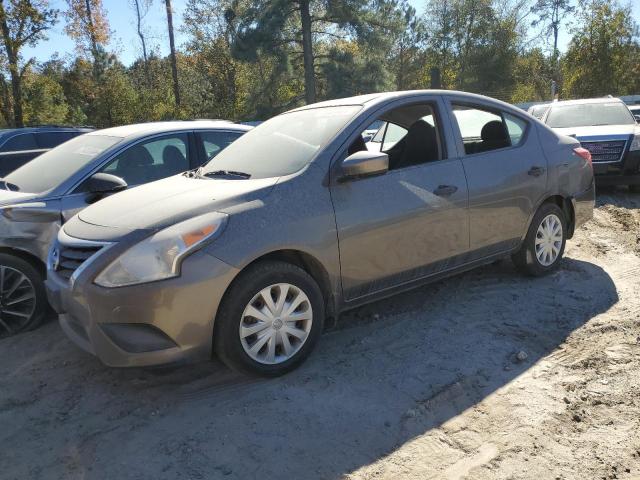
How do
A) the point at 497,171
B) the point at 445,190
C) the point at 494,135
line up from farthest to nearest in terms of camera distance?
the point at 494,135
the point at 497,171
the point at 445,190

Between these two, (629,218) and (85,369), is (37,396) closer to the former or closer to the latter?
(85,369)

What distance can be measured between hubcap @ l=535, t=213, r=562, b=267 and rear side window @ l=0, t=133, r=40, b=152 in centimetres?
797

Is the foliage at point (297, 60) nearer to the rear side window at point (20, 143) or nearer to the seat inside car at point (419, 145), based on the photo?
the rear side window at point (20, 143)

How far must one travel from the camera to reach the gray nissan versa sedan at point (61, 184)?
435 centimetres

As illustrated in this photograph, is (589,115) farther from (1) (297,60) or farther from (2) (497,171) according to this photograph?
(1) (297,60)

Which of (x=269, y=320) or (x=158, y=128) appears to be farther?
(x=158, y=128)

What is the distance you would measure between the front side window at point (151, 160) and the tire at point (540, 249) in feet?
10.5

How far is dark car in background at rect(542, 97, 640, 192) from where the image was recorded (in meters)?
8.98

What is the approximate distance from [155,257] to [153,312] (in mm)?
301

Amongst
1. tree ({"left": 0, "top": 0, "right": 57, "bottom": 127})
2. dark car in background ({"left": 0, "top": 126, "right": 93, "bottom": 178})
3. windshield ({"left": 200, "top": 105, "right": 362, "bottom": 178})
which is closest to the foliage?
tree ({"left": 0, "top": 0, "right": 57, "bottom": 127})

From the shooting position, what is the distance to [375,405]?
3107 mm

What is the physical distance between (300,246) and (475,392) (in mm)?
1341

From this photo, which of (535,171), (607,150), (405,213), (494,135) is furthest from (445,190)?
(607,150)

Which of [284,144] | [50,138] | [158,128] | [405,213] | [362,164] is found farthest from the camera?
[50,138]
